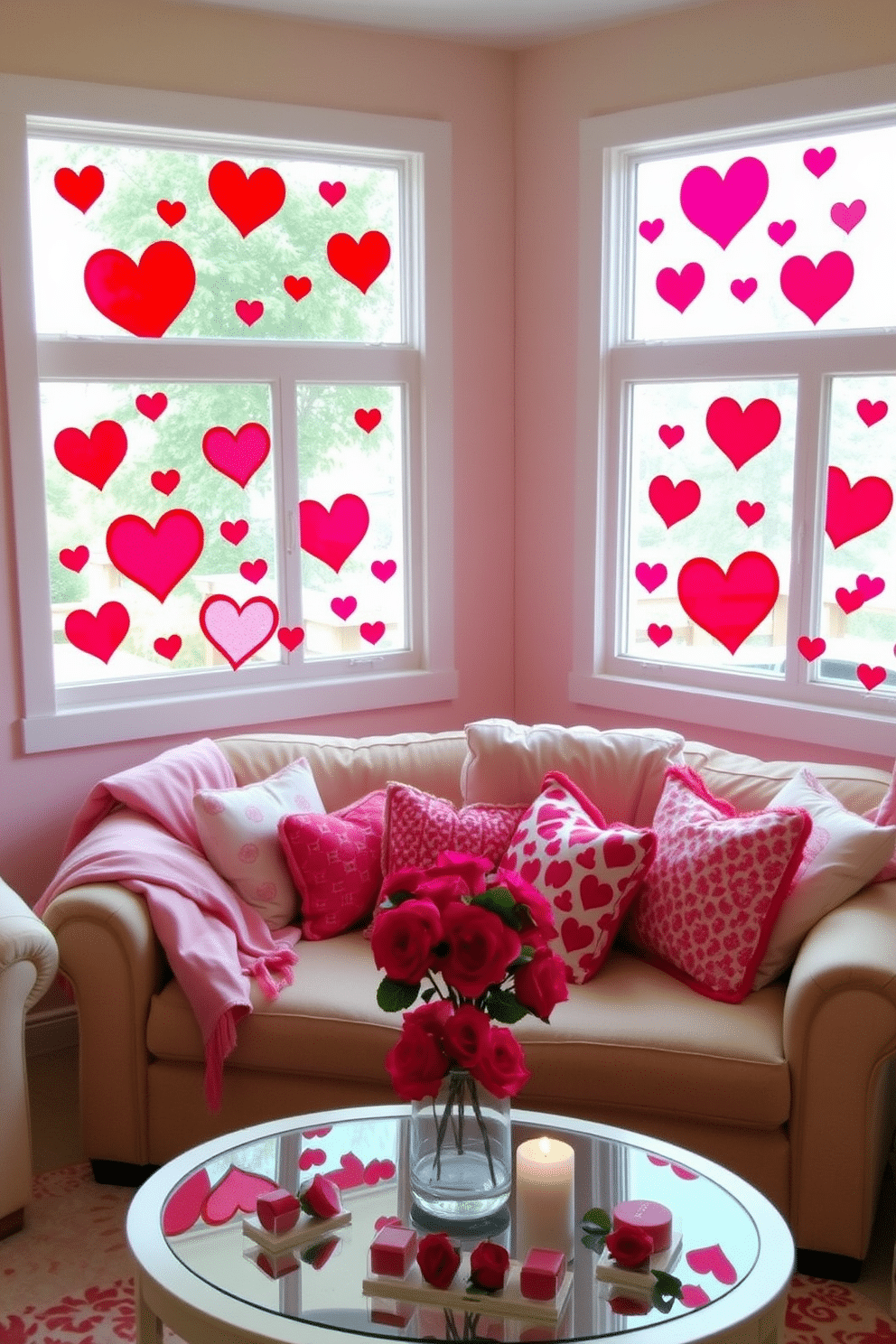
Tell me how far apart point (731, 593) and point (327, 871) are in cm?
136

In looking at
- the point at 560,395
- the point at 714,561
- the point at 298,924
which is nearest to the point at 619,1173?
the point at 298,924

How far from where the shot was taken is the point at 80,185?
334 centimetres

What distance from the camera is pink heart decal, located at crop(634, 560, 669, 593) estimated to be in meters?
3.83

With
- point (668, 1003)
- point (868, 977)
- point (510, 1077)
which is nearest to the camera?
point (510, 1077)

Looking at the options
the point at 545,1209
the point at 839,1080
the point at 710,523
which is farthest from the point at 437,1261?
the point at 710,523

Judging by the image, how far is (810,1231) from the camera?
253 centimetres

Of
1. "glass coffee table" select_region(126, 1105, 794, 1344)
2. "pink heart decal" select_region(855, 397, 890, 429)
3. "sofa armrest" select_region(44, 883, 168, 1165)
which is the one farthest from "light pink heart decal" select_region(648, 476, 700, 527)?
"glass coffee table" select_region(126, 1105, 794, 1344)

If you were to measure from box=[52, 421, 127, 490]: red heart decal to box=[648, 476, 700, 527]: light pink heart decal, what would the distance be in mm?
1429

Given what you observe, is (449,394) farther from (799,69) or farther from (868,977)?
(868,977)

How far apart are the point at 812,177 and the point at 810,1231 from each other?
241cm

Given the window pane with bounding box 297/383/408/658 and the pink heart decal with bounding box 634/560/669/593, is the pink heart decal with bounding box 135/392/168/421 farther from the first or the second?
the pink heart decal with bounding box 634/560/669/593

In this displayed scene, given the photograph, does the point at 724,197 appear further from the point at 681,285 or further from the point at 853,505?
the point at 853,505

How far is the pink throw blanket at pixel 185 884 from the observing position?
8.87ft

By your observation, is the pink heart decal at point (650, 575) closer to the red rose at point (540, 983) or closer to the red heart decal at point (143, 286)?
the red heart decal at point (143, 286)
